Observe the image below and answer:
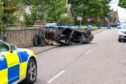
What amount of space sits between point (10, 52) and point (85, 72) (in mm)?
4019

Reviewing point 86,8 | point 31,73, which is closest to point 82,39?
point 31,73

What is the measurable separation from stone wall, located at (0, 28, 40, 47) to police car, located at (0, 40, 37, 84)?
10.9 meters

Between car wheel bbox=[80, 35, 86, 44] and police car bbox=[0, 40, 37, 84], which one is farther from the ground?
police car bbox=[0, 40, 37, 84]

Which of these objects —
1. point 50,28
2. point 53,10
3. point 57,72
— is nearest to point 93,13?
point 53,10

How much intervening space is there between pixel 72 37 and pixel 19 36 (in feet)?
19.3

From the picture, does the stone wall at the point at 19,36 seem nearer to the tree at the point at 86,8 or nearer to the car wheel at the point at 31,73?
the car wheel at the point at 31,73

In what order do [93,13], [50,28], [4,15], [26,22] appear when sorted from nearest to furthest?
[4,15] → [50,28] → [26,22] → [93,13]

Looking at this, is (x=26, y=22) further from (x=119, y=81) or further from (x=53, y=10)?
(x=119, y=81)

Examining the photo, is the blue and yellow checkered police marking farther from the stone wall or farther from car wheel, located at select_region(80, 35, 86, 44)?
car wheel, located at select_region(80, 35, 86, 44)

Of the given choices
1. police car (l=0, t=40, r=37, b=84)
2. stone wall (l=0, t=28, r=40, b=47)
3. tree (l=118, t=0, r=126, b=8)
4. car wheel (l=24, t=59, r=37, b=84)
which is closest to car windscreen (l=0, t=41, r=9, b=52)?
police car (l=0, t=40, r=37, b=84)

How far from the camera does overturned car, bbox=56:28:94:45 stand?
1033 inches

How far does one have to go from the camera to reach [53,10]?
108 feet

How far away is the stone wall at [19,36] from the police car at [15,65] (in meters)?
10.9

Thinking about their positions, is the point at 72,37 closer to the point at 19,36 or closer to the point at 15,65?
the point at 19,36
